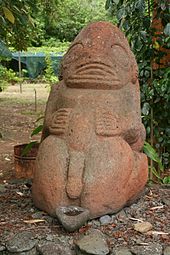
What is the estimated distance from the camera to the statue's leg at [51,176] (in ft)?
9.39

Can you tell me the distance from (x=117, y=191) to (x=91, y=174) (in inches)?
7.3

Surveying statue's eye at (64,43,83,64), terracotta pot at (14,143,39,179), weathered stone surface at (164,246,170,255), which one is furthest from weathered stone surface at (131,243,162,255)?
terracotta pot at (14,143,39,179)

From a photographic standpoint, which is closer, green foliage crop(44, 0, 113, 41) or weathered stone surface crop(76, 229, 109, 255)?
weathered stone surface crop(76, 229, 109, 255)

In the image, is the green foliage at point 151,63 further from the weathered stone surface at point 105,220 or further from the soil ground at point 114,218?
the weathered stone surface at point 105,220

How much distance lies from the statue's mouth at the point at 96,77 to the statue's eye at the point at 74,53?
0.11m

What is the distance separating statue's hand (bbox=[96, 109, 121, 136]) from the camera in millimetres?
2959

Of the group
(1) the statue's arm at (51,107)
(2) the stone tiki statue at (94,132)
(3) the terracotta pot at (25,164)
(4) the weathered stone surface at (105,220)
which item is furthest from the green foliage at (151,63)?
(4) the weathered stone surface at (105,220)

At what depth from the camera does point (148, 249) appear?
2.51 m

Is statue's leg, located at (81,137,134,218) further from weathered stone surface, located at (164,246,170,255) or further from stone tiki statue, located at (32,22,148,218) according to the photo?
weathered stone surface, located at (164,246,170,255)

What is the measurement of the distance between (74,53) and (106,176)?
2.86 ft

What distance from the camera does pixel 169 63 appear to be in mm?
4492

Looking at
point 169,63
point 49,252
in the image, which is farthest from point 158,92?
point 49,252

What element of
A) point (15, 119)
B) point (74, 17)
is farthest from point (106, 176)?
point (74, 17)

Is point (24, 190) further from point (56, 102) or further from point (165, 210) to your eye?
point (165, 210)
